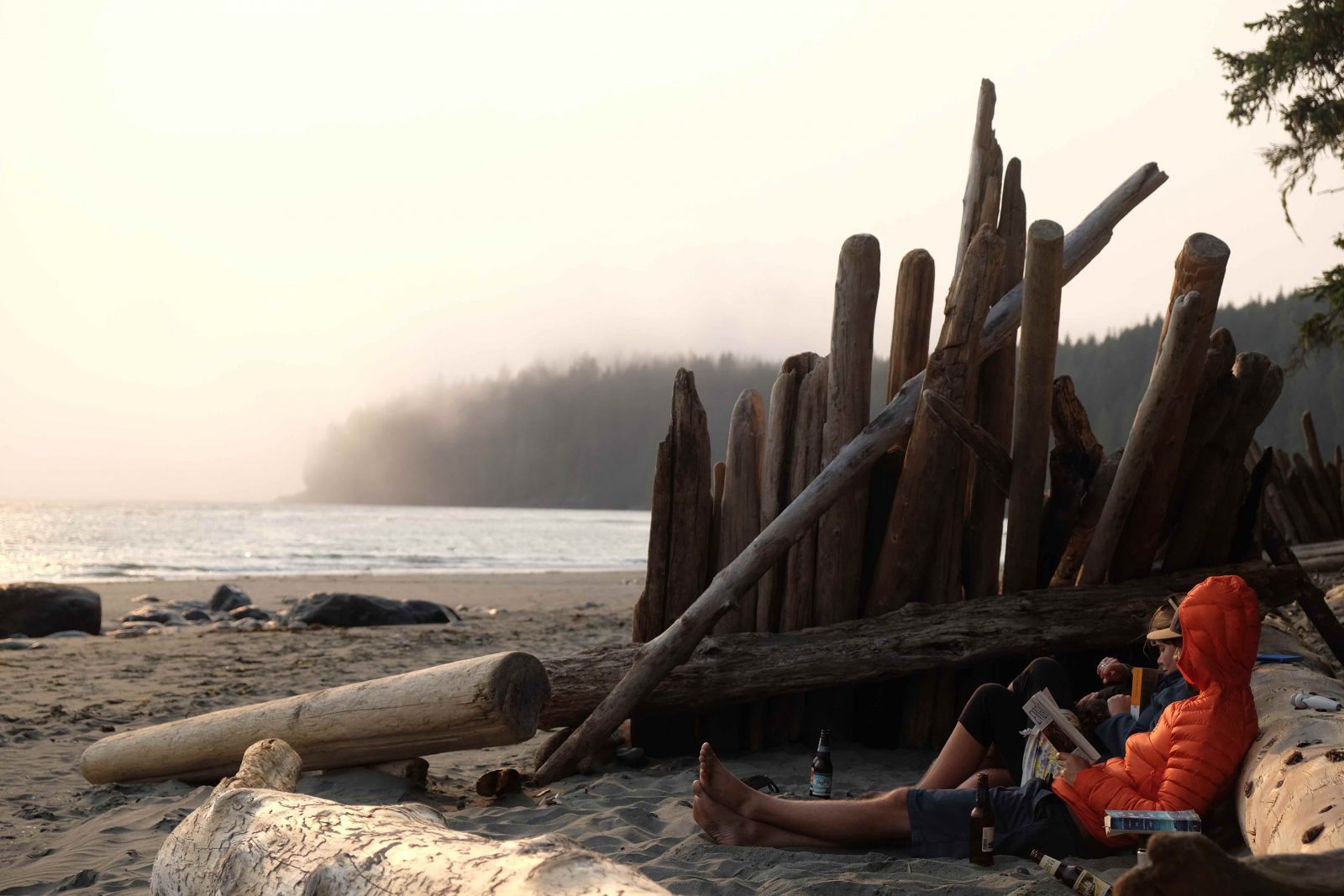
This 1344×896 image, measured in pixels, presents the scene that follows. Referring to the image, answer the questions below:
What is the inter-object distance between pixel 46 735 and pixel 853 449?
5.18 m

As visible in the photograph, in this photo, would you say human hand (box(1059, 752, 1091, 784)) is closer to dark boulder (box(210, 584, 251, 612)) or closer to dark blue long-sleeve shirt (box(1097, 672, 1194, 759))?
dark blue long-sleeve shirt (box(1097, 672, 1194, 759))

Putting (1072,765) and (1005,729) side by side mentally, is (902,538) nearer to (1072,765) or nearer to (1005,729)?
(1005,729)

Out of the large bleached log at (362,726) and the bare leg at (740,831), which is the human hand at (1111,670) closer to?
the bare leg at (740,831)

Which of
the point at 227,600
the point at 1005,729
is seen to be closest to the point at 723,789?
the point at 1005,729

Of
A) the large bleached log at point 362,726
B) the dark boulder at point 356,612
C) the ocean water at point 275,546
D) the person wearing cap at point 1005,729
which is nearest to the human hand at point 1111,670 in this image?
the person wearing cap at point 1005,729

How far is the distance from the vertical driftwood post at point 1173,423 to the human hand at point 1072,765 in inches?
82.0

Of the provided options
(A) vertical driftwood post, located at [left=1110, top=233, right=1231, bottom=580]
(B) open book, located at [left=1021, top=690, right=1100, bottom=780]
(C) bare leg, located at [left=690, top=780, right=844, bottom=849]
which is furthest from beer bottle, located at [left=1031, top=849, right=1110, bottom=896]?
(A) vertical driftwood post, located at [left=1110, top=233, right=1231, bottom=580]

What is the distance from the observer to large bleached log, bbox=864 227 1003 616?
5.21 meters

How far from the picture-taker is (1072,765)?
144 inches

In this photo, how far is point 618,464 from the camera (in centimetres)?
13538

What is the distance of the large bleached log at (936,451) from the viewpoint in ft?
17.1

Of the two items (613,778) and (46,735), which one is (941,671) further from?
(46,735)

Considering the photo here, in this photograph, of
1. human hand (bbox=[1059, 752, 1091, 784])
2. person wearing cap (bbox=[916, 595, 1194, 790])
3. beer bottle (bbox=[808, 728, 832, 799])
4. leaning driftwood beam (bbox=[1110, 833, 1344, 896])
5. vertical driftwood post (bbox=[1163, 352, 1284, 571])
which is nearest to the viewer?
leaning driftwood beam (bbox=[1110, 833, 1344, 896])

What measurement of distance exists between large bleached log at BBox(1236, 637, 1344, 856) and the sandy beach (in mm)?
597
